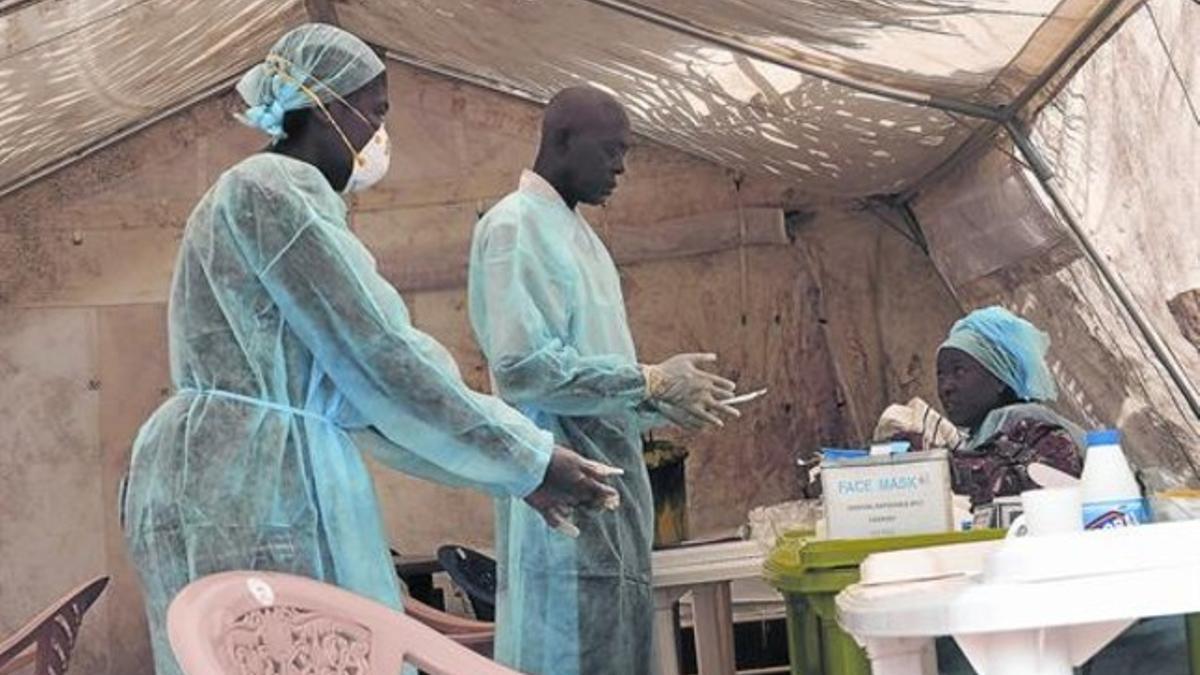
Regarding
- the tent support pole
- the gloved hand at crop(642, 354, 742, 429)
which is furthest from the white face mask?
the tent support pole

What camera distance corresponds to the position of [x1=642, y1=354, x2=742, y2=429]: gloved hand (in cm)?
277

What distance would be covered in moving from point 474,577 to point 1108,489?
2960 mm

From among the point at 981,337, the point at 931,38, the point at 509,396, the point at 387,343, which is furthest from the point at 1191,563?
the point at 931,38

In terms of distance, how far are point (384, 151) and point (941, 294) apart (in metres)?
4.02

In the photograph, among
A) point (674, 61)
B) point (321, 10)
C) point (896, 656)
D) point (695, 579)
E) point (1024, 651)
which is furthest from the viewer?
point (321, 10)

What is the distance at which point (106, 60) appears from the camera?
5.21m

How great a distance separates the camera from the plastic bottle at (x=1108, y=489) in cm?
156

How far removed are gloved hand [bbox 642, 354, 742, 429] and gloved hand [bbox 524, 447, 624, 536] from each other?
568 mm

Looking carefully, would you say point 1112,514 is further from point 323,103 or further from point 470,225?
point 470,225

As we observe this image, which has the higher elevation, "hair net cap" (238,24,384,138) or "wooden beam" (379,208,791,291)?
"wooden beam" (379,208,791,291)

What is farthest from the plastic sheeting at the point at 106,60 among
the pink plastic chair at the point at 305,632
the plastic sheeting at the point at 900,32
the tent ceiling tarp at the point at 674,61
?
the pink plastic chair at the point at 305,632

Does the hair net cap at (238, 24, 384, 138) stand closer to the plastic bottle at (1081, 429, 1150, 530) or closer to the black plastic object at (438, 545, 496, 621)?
the plastic bottle at (1081, 429, 1150, 530)

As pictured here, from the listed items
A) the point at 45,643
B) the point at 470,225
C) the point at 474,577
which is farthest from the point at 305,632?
the point at 470,225

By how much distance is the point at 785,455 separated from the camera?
620 centimetres
